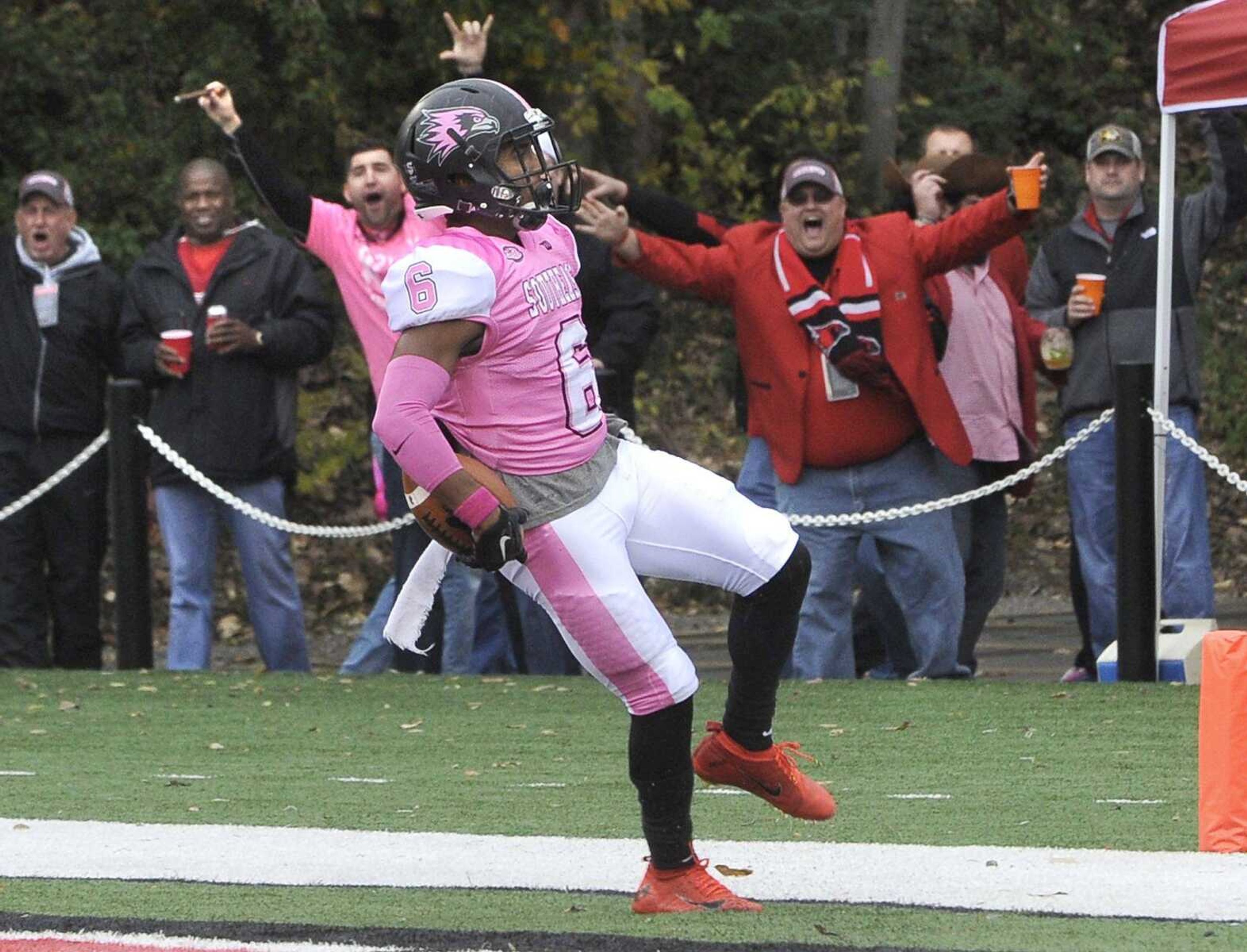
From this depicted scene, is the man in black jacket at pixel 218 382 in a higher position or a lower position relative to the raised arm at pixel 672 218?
lower

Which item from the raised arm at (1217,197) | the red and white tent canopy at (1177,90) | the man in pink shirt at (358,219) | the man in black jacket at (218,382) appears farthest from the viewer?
the man in black jacket at (218,382)

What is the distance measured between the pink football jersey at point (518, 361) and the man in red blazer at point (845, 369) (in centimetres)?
399

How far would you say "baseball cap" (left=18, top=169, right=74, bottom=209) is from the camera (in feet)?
38.4

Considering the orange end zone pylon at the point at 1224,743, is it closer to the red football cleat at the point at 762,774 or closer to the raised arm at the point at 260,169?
the red football cleat at the point at 762,774

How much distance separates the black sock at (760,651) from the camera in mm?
5785

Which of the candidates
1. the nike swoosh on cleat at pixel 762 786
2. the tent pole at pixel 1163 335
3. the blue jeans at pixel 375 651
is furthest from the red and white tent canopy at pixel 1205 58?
the nike swoosh on cleat at pixel 762 786

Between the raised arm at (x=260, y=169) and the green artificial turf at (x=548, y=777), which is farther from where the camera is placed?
A: the raised arm at (x=260, y=169)

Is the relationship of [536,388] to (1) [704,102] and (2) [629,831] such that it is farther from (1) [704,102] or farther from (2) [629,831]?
(1) [704,102]

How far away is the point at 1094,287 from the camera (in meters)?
10.3

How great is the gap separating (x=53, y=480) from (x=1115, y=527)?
4.77m

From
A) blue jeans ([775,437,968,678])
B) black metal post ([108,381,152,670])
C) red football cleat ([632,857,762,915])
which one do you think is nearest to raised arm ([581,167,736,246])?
blue jeans ([775,437,968,678])

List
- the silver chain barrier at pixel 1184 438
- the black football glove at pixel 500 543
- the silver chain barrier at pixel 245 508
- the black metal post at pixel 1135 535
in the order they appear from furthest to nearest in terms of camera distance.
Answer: the silver chain barrier at pixel 245 508
the black metal post at pixel 1135 535
the silver chain barrier at pixel 1184 438
the black football glove at pixel 500 543

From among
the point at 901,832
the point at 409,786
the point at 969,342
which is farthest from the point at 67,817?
the point at 969,342

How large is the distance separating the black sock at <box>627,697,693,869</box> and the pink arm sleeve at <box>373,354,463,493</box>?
714mm
